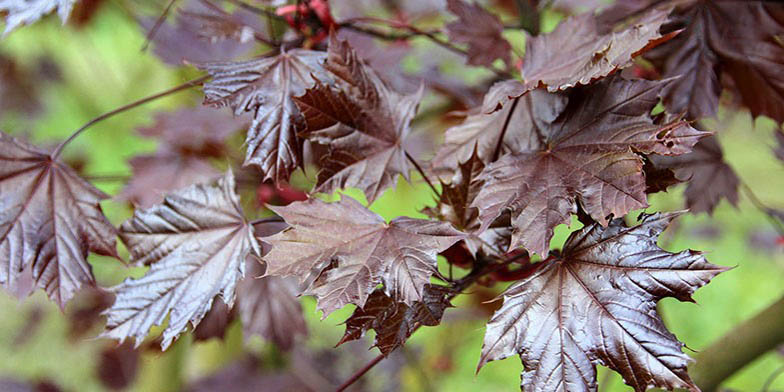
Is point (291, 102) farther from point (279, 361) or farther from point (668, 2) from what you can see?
point (279, 361)

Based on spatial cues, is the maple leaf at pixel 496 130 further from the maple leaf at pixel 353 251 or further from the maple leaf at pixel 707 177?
the maple leaf at pixel 707 177

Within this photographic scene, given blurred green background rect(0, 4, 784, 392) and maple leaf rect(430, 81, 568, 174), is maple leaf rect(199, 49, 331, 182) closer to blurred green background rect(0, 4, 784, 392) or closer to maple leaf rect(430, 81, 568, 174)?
maple leaf rect(430, 81, 568, 174)

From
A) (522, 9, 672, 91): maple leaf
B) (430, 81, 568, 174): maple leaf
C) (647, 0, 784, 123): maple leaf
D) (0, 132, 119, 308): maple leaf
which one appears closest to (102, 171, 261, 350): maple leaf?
(0, 132, 119, 308): maple leaf

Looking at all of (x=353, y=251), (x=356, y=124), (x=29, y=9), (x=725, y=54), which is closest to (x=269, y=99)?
(x=356, y=124)

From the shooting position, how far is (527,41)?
713 mm

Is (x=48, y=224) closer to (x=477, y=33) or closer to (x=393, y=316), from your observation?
(x=393, y=316)

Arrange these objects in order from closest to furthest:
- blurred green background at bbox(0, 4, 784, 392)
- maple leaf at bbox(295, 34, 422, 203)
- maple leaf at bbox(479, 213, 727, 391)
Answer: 1. maple leaf at bbox(479, 213, 727, 391)
2. maple leaf at bbox(295, 34, 422, 203)
3. blurred green background at bbox(0, 4, 784, 392)

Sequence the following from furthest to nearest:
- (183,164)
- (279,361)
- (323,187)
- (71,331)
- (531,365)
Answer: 1. (71,331)
2. (279,361)
3. (183,164)
4. (323,187)
5. (531,365)

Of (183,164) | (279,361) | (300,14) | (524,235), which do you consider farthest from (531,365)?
(279,361)

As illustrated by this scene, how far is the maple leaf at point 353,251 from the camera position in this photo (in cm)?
52

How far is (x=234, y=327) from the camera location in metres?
1.52

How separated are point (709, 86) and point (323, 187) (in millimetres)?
469

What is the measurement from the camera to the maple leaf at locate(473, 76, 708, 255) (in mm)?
513

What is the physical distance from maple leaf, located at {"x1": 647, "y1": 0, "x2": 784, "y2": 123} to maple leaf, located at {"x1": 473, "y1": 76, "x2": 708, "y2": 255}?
205mm
